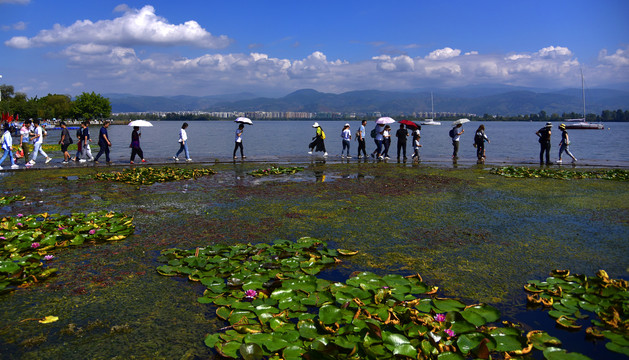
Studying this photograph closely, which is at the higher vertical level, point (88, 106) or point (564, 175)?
point (88, 106)

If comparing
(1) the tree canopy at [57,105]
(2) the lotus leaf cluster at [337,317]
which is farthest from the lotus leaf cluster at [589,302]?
(1) the tree canopy at [57,105]

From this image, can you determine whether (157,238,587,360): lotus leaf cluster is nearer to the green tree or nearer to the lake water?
the lake water

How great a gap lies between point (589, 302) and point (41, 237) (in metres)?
8.76

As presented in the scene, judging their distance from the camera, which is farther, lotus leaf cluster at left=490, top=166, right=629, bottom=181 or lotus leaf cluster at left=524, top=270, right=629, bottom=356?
lotus leaf cluster at left=490, top=166, right=629, bottom=181

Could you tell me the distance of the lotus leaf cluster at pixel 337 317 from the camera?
12.2ft

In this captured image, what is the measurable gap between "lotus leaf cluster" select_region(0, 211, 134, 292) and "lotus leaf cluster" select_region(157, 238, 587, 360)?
1.89m

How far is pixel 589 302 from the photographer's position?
483 cm

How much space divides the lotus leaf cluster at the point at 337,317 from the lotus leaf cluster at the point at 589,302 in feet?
2.00

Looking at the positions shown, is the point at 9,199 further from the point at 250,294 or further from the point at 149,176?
the point at 250,294

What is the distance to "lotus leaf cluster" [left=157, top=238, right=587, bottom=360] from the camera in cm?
372

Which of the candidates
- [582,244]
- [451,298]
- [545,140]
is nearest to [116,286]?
[451,298]

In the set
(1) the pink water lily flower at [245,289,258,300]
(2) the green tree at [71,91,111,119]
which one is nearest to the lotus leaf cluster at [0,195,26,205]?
(1) the pink water lily flower at [245,289,258,300]

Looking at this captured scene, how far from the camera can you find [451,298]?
16.4ft

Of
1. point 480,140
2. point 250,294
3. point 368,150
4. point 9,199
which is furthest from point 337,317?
point 368,150
